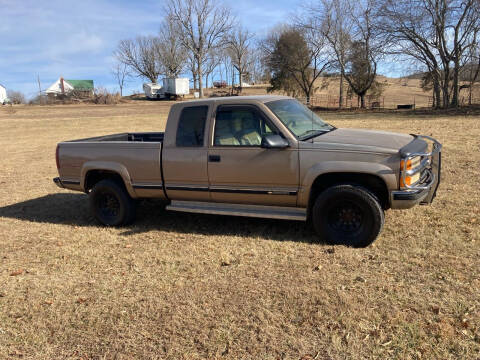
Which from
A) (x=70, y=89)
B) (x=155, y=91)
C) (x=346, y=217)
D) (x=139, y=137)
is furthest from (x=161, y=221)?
(x=70, y=89)

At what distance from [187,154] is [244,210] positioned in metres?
1.08

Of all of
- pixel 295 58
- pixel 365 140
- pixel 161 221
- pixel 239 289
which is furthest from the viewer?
pixel 295 58

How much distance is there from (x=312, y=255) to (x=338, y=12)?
36.7 meters

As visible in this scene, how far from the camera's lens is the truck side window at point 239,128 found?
4.96m

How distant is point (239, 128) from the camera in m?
5.09

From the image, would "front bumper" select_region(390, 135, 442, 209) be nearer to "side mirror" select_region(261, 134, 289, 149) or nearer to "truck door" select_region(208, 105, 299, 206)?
"truck door" select_region(208, 105, 299, 206)

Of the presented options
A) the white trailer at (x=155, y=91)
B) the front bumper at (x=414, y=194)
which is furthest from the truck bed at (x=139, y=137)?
the white trailer at (x=155, y=91)

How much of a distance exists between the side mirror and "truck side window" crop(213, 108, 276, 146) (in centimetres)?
28

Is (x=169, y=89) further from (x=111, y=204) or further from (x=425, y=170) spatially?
(x=425, y=170)

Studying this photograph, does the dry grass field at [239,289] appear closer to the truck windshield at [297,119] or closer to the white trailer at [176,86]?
the truck windshield at [297,119]

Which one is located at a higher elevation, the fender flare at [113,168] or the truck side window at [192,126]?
the truck side window at [192,126]

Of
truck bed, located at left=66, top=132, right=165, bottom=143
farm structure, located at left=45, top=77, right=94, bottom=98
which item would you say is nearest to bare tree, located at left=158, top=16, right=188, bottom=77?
farm structure, located at left=45, top=77, right=94, bottom=98

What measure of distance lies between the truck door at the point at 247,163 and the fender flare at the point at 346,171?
5.0 inches

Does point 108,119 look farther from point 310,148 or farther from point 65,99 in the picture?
point 65,99
